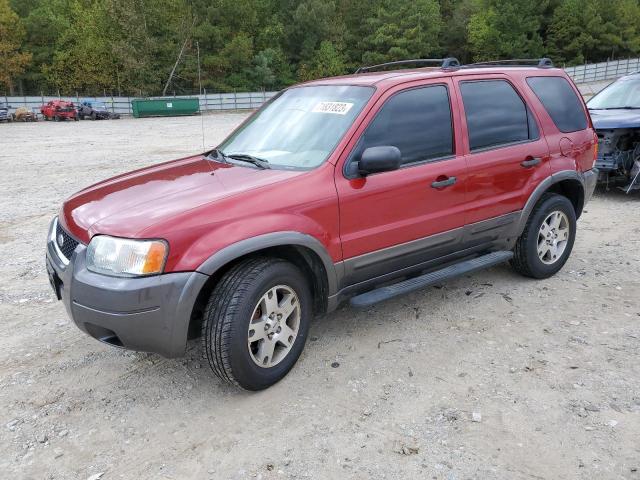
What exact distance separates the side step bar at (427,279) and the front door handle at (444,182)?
68 centimetres

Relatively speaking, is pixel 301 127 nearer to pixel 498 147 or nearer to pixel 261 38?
pixel 498 147

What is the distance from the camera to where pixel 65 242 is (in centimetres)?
346

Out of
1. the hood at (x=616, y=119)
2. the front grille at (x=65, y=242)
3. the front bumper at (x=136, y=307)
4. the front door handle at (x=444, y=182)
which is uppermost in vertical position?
the hood at (x=616, y=119)

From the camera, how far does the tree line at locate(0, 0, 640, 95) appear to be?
2281 inches

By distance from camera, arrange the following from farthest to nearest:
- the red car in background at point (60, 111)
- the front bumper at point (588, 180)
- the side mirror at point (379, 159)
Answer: the red car in background at point (60, 111)
the front bumper at point (588, 180)
the side mirror at point (379, 159)

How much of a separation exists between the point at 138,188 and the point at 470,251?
2589mm

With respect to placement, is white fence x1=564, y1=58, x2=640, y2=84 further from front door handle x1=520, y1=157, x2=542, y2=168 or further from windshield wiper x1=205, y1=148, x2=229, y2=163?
windshield wiper x1=205, y1=148, x2=229, y2=163

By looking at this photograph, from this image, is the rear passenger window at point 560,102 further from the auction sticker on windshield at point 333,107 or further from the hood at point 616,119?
the hood at point 616,119

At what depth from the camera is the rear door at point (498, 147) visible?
429cm

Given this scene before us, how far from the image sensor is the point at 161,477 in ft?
8.97

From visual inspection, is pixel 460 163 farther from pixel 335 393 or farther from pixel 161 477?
pixel 161 477

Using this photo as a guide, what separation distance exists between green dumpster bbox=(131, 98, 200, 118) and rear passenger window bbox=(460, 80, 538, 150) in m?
38.9

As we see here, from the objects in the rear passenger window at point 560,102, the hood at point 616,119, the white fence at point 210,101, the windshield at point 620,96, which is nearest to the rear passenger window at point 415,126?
the rear passenger window at point 560,102

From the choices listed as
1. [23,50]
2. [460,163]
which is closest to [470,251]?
[460,163]
